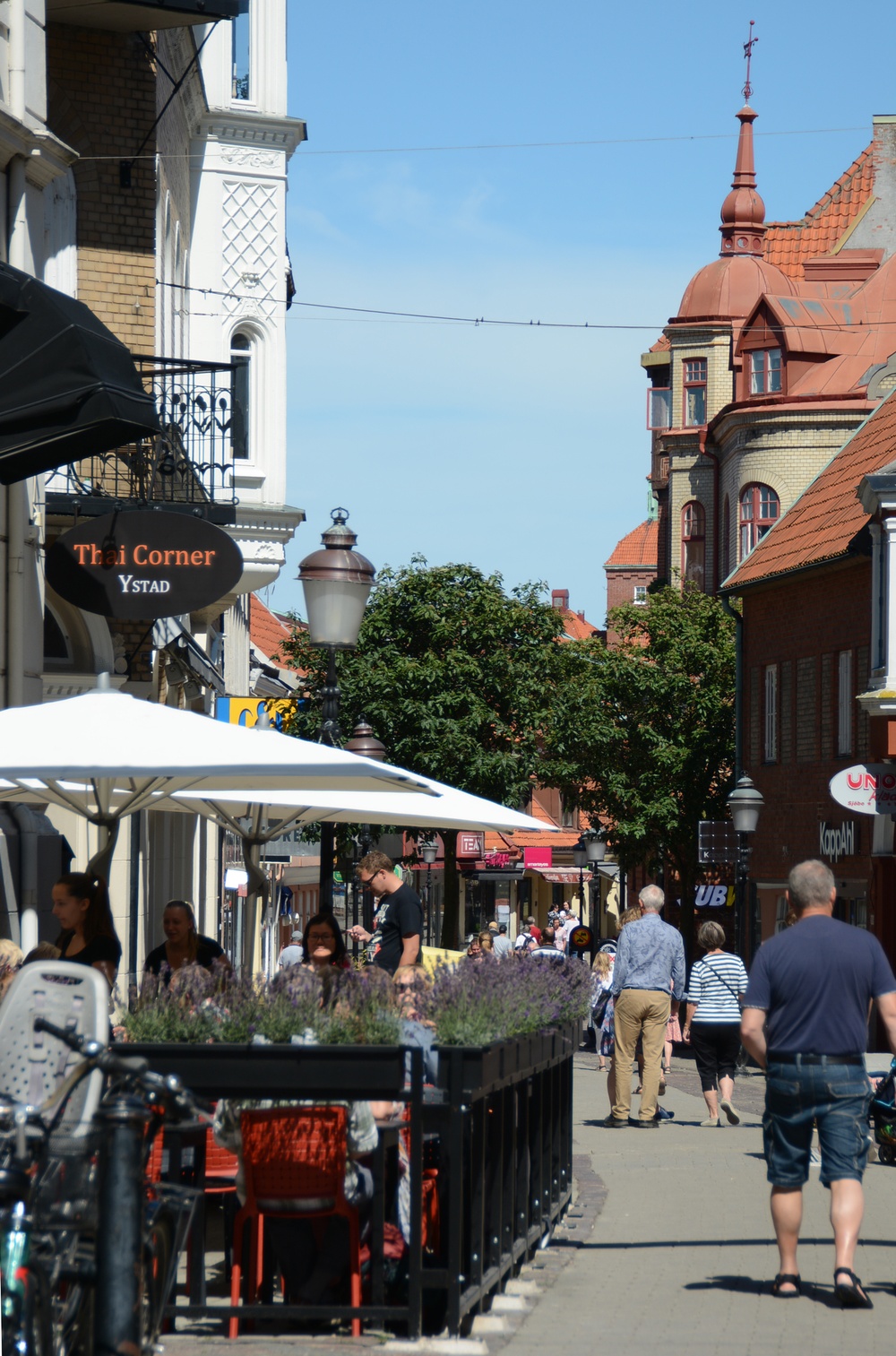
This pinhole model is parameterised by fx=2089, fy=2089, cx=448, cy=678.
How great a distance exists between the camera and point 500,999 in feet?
26.7

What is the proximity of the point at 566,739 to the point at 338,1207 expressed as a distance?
3876 cm

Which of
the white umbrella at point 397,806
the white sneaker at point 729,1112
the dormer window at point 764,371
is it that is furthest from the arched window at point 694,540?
the white umbrella at point 397,806

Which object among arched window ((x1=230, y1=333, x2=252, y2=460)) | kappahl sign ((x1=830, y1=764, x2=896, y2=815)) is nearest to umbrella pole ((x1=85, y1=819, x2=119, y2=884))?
arched window ((x1=230, y1=333, x2=252, y2=460))

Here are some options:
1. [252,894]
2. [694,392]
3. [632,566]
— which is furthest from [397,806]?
[632,566]

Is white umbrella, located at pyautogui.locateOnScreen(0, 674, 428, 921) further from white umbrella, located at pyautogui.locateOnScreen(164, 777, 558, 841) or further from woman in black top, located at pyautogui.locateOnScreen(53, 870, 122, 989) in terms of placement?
white umbrella, located at pyautogui.locateOnScreen(164, 777, 558, 841)

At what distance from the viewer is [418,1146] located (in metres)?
7.03

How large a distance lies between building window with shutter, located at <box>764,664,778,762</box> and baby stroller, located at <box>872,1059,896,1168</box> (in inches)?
1046

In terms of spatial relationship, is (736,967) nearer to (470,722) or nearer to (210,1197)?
(210,1197)

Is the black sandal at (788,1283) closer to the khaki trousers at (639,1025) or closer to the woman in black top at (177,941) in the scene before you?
the woman in black top at (177,941)

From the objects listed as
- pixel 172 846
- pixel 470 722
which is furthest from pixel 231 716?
pixel 470 722

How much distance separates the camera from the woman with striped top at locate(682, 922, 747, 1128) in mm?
17000

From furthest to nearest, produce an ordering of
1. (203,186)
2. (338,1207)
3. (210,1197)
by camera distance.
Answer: (203,186)
(210,1197)
(338,1207)

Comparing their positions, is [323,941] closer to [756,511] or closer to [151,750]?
[151,750]

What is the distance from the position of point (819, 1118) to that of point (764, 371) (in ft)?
162
